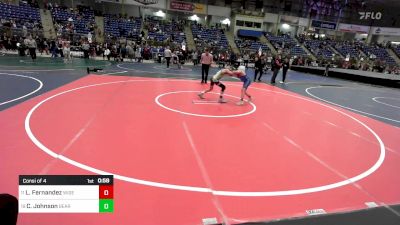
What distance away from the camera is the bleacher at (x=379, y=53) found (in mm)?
39325

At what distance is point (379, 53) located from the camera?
40188 millimetres

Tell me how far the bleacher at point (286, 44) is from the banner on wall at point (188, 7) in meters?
9.37

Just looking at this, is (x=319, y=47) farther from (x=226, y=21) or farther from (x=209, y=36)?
Answer: (x=209, y=36)

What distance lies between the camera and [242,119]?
744 centimetres

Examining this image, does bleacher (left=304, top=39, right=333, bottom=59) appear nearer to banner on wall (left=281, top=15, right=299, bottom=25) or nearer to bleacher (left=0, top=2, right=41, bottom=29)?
banner on wall (left=281, top=15, right=299, bottom=25)

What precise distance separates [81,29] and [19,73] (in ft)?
54.5

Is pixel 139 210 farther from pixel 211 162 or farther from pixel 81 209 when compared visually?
pixel 211 162

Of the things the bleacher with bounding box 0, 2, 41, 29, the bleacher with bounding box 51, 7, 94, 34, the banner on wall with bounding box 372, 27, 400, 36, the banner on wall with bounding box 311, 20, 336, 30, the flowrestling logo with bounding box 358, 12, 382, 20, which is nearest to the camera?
the bleacher with bounding box 0, 2, 41, 29

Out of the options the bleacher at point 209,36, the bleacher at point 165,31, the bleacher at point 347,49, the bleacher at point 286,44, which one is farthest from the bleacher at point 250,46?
the bleacher at point 347,49

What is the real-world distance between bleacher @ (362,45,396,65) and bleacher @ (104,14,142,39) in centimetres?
3144

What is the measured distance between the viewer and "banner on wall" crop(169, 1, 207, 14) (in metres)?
34.9
